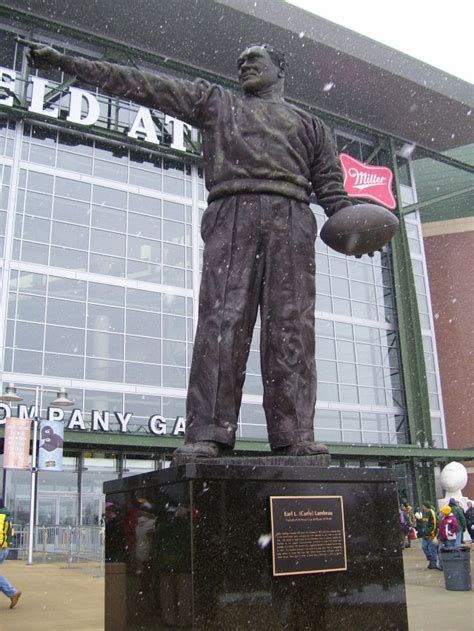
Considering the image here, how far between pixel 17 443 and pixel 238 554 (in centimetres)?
1556

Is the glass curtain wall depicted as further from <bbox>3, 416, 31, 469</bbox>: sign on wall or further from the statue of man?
the statue of man

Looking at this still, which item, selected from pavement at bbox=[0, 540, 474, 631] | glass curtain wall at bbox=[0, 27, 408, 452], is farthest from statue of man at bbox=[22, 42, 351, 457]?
glass curtain wall at bbox=[0, 27, 408, 452]

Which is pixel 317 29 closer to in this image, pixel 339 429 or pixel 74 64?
pixel 339 429

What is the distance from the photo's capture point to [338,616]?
12.7ft

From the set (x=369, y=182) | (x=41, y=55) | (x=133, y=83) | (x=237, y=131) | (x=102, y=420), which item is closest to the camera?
(x=41, y=55)

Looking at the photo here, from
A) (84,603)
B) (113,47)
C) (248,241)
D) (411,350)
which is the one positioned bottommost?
(84,603)

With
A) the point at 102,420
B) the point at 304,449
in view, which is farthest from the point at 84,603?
the point at 102,420

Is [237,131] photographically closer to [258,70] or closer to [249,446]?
[258,70]

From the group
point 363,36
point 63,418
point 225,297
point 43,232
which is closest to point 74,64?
point 225,297

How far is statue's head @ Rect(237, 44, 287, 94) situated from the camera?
4.89m

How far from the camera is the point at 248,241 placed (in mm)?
4582

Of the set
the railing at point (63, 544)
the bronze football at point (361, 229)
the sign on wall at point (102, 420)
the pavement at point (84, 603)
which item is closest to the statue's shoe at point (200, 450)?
the pavement at point (84, 603)

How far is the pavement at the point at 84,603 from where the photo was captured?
8.64 metres

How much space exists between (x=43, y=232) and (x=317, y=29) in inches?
591
